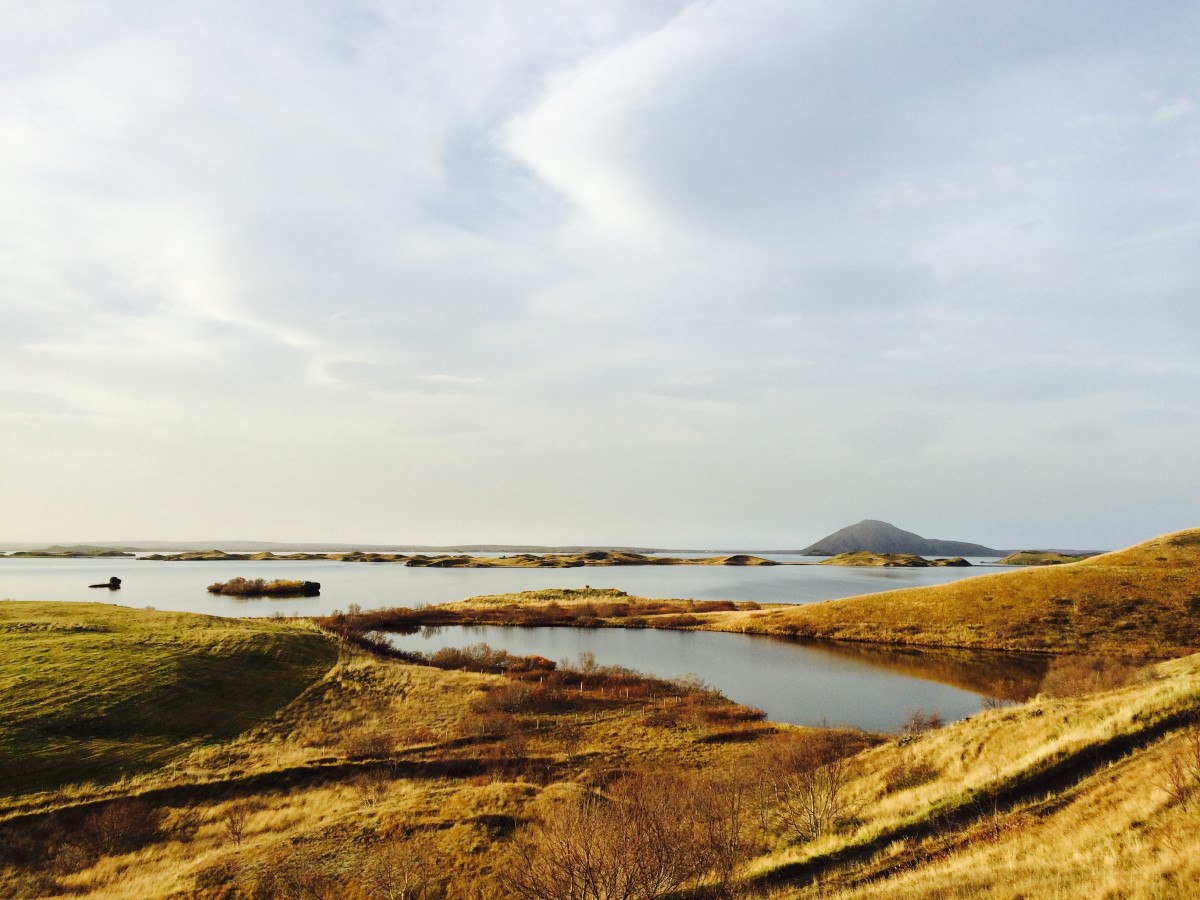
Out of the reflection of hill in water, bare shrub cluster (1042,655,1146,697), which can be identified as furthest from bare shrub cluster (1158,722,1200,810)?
the reflection of hill in water

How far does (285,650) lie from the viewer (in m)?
55.4

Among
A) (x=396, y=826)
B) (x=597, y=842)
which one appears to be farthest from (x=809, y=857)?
(x=396, y=826)

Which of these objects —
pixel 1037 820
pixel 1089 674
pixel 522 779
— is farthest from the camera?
pixel 1089 674

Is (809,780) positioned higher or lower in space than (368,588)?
higher

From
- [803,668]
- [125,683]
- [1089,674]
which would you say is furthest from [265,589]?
[1089,674]

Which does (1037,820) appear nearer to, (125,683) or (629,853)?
(629,853)

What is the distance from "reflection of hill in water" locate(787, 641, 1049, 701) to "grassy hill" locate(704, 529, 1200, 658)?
3.96m

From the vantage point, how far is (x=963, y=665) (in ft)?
204

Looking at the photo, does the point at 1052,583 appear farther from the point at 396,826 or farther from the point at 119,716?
the point at 119,716

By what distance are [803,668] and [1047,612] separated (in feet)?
113

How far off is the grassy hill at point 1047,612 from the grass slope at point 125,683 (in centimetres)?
6109

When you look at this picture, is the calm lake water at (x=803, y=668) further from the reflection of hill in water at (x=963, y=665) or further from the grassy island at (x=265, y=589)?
the grassy island at (x=265, y=589)

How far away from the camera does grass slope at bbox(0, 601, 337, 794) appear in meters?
32.7

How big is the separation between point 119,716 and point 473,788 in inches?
1027
